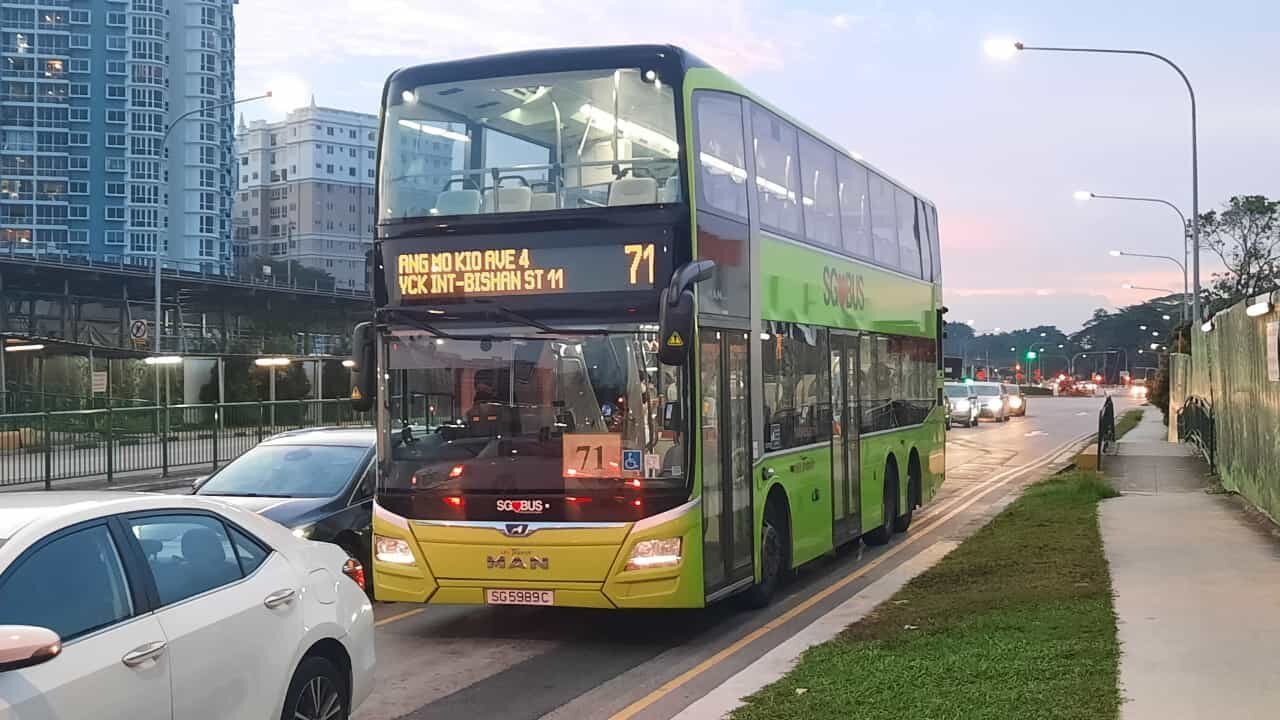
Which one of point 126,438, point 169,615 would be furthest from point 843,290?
point 126,438

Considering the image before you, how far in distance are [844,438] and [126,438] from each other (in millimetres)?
17655

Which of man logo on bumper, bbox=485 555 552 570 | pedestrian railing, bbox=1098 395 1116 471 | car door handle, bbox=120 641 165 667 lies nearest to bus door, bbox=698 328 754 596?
man logo on bumper, bbox=485 555 552 570

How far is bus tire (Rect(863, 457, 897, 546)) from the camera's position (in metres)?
17.1

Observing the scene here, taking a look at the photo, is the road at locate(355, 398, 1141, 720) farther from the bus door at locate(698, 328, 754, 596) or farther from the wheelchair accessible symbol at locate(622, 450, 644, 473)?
the wheelchair accessible symbol at locate(622, 450, 644, 473)

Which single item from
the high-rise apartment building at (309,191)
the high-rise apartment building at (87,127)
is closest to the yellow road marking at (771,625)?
the high-rise apartment building at (87,127)

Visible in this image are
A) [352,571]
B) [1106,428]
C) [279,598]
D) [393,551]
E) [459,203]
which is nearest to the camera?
[279,598]

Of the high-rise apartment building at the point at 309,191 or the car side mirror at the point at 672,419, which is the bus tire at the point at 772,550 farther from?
the high-rise apartment building at the point at 309,191

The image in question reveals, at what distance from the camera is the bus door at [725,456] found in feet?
34.1

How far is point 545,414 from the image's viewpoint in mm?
10055

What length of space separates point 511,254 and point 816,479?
4648 millimetres

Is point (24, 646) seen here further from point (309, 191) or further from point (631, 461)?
point (309, 191)

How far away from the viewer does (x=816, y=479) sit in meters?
13.5

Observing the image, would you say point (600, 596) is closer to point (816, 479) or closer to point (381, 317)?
point (381, 317)

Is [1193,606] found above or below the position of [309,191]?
below
